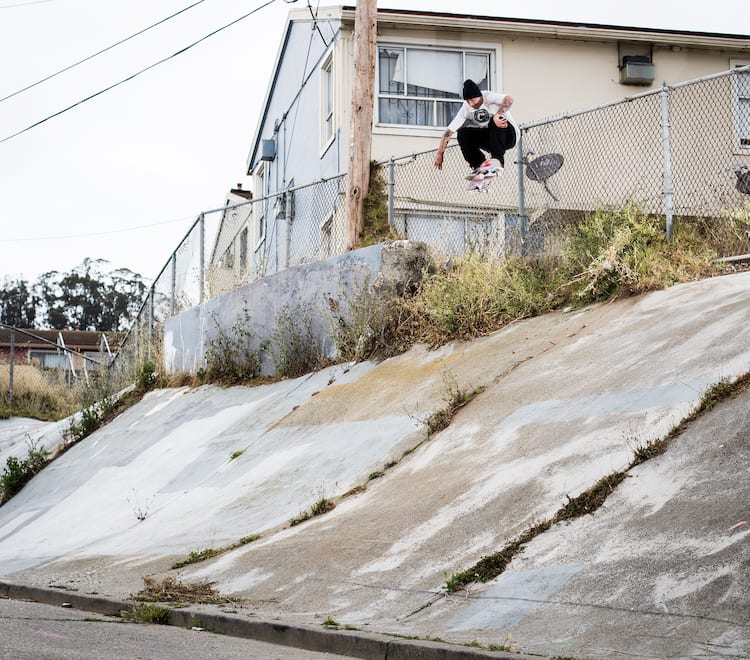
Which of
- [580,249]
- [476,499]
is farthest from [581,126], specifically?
[476,499]

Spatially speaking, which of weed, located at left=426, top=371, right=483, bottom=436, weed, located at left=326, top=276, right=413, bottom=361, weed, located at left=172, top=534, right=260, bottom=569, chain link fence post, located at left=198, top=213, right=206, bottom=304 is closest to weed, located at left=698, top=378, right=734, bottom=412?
weed, located at left=426, top=371, right=483, bottom=436

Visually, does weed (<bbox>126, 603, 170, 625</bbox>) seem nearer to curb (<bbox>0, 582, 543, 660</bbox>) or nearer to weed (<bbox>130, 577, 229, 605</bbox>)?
curb (<bbox>0, 582, 543, 660</bbox>)

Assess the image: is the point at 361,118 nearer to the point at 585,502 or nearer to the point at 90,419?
the point at 90,419

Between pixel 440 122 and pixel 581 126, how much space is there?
2809 mm

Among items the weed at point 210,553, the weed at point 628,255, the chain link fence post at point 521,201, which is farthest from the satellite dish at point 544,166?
the weed at point 210,553

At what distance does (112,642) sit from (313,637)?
1065 millimetres

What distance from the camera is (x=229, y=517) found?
930 cm

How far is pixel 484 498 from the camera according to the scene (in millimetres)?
6988

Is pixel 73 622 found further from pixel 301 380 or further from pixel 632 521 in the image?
pixel 301 380

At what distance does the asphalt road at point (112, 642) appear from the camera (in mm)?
4957

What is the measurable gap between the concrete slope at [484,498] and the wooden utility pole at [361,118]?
245cm

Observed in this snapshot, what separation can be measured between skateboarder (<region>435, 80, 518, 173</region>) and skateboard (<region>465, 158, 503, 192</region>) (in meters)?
0.07

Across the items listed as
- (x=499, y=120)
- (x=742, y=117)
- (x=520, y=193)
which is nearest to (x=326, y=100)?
(x=499, y=120)

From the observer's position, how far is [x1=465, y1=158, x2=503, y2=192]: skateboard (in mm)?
15303
